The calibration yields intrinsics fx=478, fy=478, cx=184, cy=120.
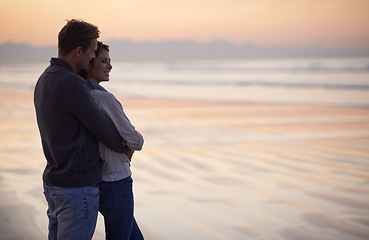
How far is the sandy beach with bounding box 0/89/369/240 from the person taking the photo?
484cm

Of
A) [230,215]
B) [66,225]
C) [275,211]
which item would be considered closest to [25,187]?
[230,215]

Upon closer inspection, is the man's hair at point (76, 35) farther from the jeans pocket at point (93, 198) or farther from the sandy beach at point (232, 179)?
the sandy beach at point (232, 179)

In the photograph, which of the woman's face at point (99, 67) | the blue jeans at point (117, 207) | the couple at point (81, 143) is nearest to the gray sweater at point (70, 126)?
the couple at point (81, 143)

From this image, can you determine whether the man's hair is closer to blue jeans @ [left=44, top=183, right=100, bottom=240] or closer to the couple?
the couple

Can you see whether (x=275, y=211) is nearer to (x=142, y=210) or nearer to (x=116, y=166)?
(x=142, y=210)

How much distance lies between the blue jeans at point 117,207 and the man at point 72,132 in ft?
0.27

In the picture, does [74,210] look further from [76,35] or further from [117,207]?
[76,35]

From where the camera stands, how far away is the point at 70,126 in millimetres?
2500

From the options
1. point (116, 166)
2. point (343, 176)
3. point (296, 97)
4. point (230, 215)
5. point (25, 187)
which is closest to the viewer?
point (116, 166)

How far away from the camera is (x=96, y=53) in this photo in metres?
2.84

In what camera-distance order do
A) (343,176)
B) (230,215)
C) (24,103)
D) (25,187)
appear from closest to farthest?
(230,215) → (25,187) → (343,176) → (24,103)

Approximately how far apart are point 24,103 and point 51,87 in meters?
14.8

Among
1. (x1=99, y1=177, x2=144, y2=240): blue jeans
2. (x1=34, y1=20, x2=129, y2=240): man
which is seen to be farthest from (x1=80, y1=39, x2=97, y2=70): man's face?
(x1=99, y1=177, x2=144, y2=240): blue jeans

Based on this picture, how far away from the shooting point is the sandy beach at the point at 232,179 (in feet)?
15.9
